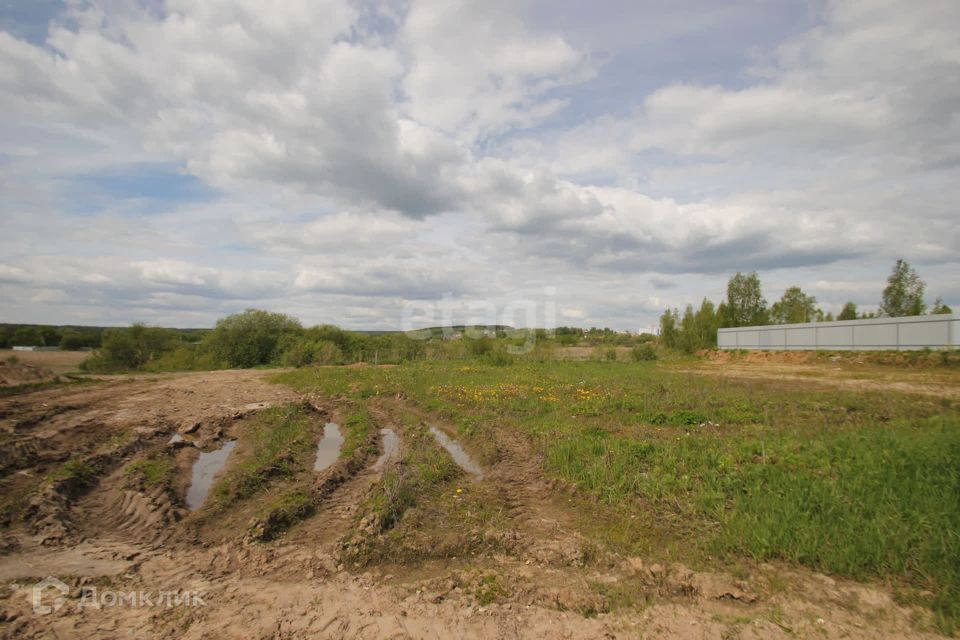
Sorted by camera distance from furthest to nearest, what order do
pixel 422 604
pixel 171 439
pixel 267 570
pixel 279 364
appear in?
pixel 279 364 → pixel 171 439 → pixel 267 570 → pixel 422 604

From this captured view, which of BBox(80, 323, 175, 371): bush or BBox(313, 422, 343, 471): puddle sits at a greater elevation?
BBox(80, 323, 175, 371): bush

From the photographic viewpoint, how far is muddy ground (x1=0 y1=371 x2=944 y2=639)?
377cm

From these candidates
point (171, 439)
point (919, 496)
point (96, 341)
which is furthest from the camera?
point (96, 341)

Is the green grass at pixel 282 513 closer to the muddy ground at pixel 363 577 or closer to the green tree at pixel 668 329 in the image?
the muddy ground at pixel 363 577

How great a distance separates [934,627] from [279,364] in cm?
4869

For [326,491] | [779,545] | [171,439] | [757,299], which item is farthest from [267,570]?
[757,299]

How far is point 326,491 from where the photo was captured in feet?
23.7

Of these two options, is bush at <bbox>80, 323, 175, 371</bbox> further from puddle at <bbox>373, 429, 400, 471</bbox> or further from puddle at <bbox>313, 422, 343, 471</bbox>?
puddle at <bbox>373, 429, 400, 471</bbox>

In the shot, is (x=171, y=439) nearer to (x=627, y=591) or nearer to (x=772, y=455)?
(x=627, y=591)

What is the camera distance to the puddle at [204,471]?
7397 mm

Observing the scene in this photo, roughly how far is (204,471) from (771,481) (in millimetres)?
9537

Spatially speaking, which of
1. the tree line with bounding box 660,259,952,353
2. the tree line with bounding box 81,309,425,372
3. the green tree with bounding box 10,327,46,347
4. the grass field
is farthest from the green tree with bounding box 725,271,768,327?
the green tree with bounding box 10,327,46,347

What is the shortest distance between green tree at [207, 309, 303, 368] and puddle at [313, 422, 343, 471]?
38377 mm

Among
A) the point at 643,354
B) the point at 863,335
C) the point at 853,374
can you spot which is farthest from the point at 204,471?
the point at 643,354
